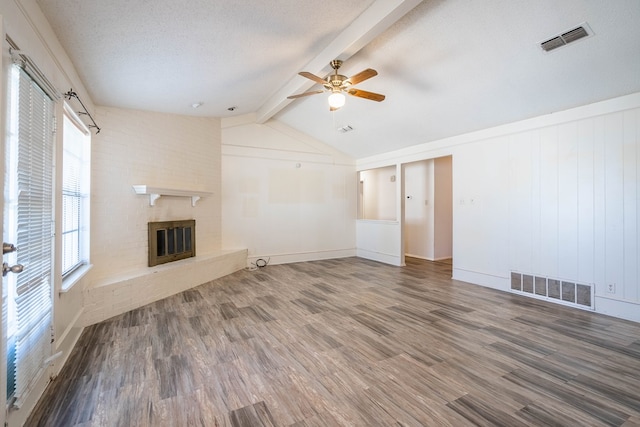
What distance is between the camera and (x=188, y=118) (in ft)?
17.1

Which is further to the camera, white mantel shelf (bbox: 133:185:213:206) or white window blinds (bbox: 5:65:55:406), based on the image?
white mantel shelf (bbox: 133:185:213:206)

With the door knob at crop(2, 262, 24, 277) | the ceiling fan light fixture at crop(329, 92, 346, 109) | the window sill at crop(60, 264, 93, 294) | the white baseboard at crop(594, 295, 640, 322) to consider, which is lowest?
the white baseboard at crop(594, 295, 640, 322)

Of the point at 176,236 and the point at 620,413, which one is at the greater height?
the point at 176,236

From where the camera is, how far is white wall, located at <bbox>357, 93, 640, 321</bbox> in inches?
130

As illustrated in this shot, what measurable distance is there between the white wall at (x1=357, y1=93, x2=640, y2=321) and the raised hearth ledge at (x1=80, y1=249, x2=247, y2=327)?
4.34 metres

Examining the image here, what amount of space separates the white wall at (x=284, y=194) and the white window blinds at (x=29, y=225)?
3.68 m

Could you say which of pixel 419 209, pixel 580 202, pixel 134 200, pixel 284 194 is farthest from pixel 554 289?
pixel 134 200

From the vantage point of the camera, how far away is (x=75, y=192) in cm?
333

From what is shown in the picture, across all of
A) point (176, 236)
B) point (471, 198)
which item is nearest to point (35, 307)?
point (176, 236)

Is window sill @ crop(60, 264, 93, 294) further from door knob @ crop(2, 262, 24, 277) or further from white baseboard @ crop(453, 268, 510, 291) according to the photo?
white baseboard @ crop(453, 268, 510, 291)

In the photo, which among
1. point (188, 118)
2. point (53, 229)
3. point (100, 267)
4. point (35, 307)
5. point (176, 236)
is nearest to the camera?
point (35, 307)

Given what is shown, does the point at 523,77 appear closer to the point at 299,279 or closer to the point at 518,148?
the point at 518,148

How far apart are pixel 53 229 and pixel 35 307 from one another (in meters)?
0.68

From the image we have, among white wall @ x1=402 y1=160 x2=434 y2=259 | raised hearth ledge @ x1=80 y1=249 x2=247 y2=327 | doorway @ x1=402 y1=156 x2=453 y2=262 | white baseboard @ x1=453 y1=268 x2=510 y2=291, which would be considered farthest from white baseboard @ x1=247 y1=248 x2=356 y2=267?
white baseboard @ x1=453 y1=268 x2=510 y2=291
